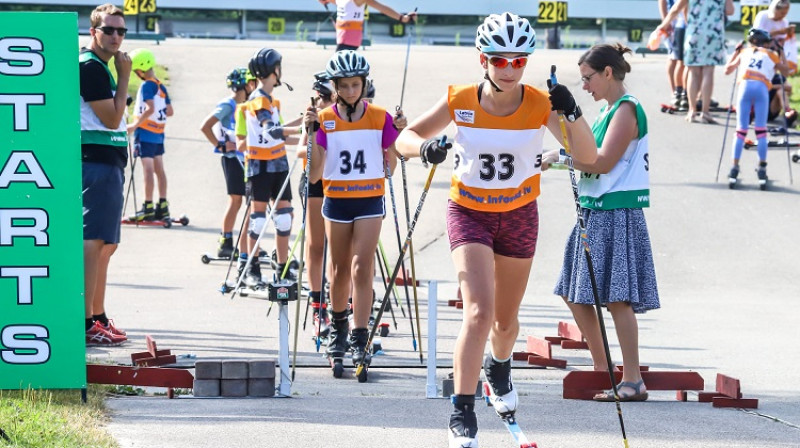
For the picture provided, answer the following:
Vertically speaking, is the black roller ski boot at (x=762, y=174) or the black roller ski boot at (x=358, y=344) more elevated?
the black roller ski boot at (x=762, y=174)

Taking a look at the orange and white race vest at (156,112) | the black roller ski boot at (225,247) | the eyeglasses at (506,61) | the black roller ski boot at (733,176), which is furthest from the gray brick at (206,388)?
the black roller ski boot at (733,176)

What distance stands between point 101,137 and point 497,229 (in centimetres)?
328

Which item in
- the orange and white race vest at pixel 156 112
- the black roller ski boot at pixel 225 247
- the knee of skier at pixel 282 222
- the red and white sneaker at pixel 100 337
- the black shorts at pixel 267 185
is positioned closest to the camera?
the red and white sneaker at pixel 100 337

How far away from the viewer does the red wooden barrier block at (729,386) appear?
6.84m

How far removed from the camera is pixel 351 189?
26.5 ft

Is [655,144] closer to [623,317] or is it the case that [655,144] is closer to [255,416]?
[623,317]

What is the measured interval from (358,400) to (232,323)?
319 cm

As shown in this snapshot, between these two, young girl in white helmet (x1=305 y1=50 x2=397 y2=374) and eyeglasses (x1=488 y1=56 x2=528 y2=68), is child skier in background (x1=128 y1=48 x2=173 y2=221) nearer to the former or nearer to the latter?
young girl in white helmet (x1=305 y1=50 x2=397 y2=374)

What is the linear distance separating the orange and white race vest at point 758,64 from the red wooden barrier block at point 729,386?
806 cm

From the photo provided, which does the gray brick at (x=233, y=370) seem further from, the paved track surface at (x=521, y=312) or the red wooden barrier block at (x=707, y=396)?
the red wooden barrier block at (x=707, y=396)

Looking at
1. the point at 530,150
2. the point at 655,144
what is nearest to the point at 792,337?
the point at 530,150

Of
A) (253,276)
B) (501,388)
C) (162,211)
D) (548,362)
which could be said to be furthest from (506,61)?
(162,211)

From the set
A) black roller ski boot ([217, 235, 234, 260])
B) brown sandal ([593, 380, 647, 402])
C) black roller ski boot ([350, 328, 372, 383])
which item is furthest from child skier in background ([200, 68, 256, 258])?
brown sandal ([593, 380, 647, 402])

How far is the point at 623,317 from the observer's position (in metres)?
7.07
